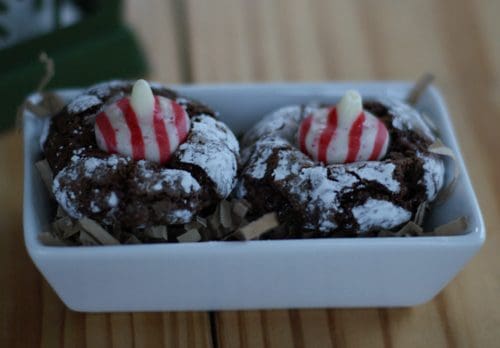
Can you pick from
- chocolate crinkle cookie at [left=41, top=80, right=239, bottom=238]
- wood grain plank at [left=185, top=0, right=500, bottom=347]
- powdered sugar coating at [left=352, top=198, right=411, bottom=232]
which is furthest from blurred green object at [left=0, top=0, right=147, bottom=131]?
powdered sugar coating at [left=352, top=198, right=411, bottom=232]

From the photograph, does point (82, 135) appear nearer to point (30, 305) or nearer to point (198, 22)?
point (30, 305)

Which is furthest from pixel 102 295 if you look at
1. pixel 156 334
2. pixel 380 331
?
pixel 380 331

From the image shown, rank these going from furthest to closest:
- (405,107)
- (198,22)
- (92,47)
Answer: (198,22), (92,47), (405,107)

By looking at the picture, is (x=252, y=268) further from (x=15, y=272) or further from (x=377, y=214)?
(x=15, y=272)

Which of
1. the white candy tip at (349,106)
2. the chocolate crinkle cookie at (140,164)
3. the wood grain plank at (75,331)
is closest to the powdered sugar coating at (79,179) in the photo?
the chocolate crinkle cookie at (140,164)

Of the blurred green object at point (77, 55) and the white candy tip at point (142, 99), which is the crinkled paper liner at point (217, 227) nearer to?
the white candy tip at point (142, 99)

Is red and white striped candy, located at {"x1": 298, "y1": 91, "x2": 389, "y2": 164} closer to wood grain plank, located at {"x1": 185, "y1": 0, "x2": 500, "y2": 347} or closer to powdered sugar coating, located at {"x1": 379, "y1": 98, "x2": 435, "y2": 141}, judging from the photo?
powdered sugar coating, located at {"x1": 379, "y1": 98, "x2": 435, "y2": 141}
